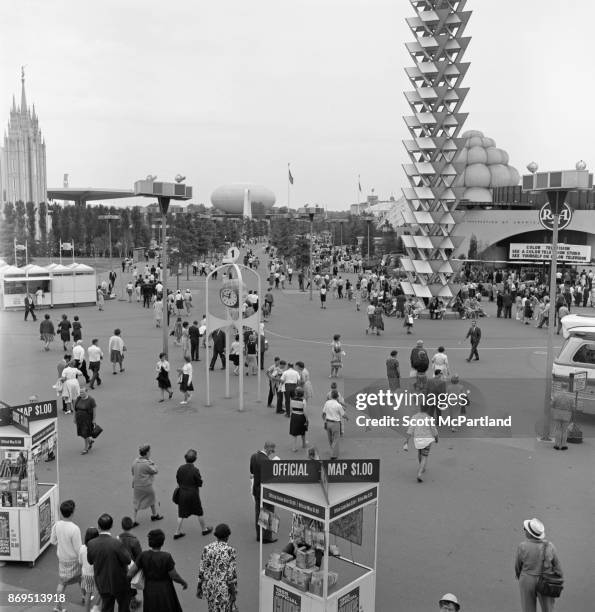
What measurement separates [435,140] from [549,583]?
1299 inches

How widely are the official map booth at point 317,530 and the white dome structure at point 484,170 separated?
71049 millimetres

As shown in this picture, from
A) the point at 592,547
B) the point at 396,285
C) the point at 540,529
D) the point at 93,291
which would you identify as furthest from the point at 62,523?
the point at 396,285

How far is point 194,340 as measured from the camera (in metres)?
23.3

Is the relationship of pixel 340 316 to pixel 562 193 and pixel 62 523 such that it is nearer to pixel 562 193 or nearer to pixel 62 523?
pixel 562 193

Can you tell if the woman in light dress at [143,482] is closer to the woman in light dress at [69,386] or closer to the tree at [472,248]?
the woman in light dress at [69,386]

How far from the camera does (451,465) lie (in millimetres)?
13148

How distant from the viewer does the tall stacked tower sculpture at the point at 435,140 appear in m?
37.1

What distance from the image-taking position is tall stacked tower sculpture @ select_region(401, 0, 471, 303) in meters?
37.1

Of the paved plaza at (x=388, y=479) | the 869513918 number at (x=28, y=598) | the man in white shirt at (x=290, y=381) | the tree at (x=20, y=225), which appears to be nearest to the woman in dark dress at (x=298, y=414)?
the paved plaza at (x=388, y=479)

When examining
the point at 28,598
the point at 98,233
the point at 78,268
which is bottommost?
the point at 28,598

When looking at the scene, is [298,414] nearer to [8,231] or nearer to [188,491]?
[188,491]

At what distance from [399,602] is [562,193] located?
32.4ft

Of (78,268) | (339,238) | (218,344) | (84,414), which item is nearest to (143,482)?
(84,414)

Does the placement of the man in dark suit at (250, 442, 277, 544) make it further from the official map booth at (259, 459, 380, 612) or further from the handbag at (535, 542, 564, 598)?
the handbag at (535, 542, 564, 598)
